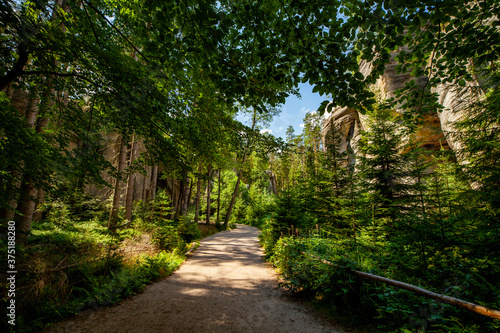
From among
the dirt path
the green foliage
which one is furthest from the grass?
the green foliage

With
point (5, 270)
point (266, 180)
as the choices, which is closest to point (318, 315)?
point (5, 270)

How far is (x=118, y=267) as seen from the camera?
5898 millimetres

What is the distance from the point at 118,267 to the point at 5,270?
2.48 metres

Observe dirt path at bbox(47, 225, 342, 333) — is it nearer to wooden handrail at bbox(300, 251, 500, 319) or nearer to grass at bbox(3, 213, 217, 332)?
grass at bbox(3, 213, 217, 332)

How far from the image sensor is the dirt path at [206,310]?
146 inches

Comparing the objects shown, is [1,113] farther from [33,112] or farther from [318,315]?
[318,315]

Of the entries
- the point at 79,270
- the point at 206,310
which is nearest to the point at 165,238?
the point at 79,270

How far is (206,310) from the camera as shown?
4348 mm

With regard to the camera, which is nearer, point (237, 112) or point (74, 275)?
point (237, 112)

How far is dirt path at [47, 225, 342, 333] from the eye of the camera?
3.71 m

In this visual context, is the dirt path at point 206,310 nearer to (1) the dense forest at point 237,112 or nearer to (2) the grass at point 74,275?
(2) the grass at point 74,275

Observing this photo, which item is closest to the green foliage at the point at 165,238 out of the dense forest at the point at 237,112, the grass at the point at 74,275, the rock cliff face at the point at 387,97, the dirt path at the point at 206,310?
the grass at the point at 74,275

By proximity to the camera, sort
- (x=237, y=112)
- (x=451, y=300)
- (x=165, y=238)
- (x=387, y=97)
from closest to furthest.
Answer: (x=451, y=300) < (x=237, y=112) < (x=165, y=238) < (x=387, y=97)

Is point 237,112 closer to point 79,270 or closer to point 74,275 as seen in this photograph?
point 79,270
